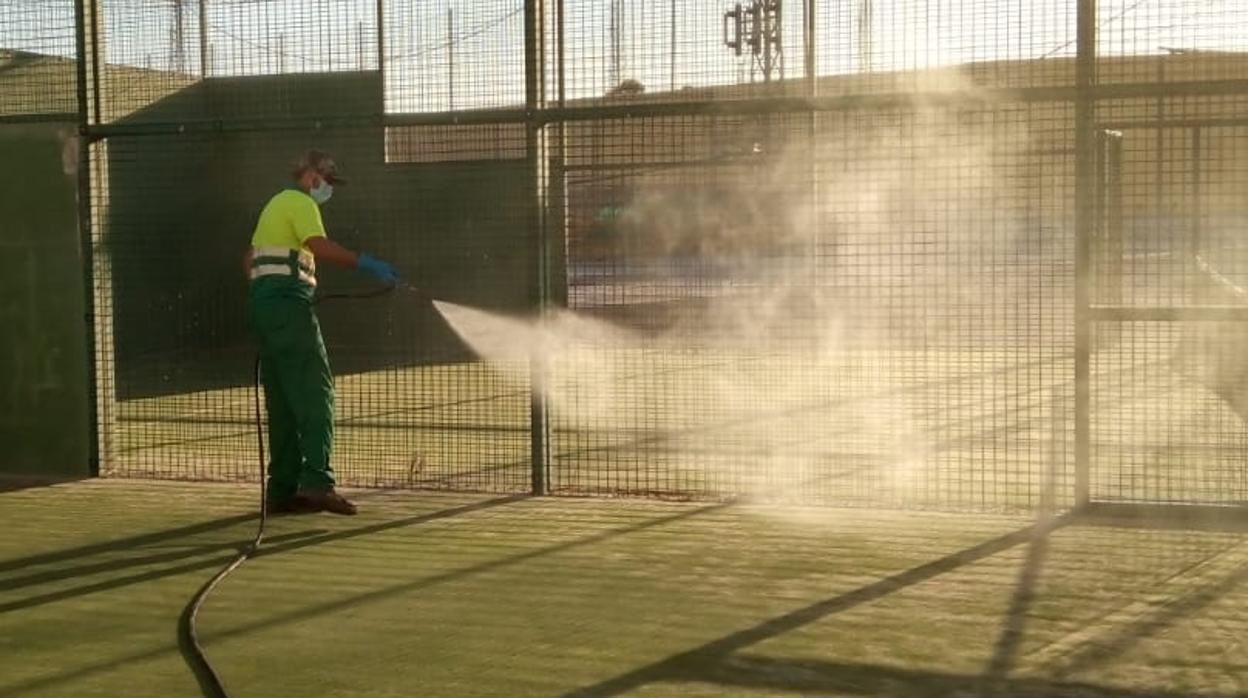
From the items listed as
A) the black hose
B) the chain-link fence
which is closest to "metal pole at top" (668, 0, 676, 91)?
the chain-link fence

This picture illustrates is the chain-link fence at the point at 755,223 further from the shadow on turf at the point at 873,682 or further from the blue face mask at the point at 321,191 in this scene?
the shadow on turf at the point at 873,682

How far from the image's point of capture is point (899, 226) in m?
9.86

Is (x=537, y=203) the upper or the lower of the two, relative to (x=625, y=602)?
upper

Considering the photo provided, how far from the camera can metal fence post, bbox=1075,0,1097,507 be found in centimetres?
774

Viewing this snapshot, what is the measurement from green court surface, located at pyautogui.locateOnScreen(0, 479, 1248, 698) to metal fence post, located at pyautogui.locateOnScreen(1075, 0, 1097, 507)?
0.69 metres

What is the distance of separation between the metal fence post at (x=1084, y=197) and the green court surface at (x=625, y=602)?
69 cm

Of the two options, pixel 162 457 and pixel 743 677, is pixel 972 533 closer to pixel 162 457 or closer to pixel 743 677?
pixel 743 677

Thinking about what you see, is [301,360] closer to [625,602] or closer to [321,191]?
[321,191]

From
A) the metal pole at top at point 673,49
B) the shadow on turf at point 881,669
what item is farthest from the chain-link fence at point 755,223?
the shadow on turf at point 881,669

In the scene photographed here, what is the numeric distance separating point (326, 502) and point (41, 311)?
298 cm

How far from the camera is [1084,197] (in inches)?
308

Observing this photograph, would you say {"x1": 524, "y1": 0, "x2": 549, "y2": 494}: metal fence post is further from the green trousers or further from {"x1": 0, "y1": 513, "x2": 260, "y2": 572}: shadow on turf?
{"x1": 0, "y1": 513, "x2": 260, "y2": 572}: shadow on turf

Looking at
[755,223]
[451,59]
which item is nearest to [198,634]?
[451,59]

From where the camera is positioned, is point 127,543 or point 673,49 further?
point 673,49
